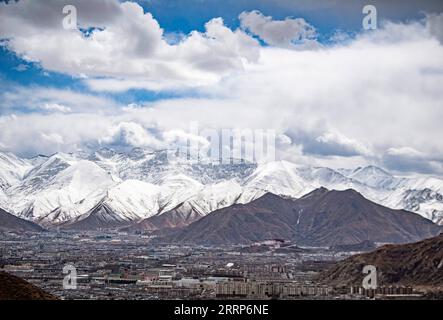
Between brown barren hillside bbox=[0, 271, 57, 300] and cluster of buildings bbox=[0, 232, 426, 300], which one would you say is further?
cluster of buildings bbox=[0, 232, 426, 300]

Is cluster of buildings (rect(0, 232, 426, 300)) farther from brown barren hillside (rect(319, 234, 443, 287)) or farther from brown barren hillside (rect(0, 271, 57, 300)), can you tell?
brown barren hillside (rect(0, 271, 57, 300))

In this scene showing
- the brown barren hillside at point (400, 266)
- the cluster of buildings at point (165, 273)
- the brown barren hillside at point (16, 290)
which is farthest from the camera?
the brown barren hillside at point (400, 266)

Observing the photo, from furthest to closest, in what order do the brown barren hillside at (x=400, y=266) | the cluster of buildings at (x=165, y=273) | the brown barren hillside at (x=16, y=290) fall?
the brown barren hillside at (x=400, y=266), the cluster of buildings at (x=165, y=273), the brown barren hillside at (x=16, y=290)

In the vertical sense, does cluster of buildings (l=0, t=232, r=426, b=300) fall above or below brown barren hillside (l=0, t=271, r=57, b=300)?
above

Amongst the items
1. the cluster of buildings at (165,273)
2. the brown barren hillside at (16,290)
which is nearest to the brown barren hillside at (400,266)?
the cluster of buildings at (165,273)

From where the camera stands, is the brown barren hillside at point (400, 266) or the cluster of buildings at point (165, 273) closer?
the cluster of buildings at point (165, 273)

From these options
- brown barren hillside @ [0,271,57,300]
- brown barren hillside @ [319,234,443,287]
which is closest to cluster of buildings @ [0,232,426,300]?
brown barren hillside @ [319,234,443,287]

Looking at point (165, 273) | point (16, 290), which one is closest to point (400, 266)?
point (165, 273)

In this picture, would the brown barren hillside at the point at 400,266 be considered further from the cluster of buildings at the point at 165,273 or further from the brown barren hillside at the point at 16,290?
the brown barren hillside at the point at 16,290

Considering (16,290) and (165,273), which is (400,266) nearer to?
(165,273)

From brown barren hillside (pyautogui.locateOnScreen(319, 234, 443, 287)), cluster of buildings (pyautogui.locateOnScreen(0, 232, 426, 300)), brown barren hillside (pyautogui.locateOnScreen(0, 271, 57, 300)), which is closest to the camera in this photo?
brown barren hillside (pyautogui.locateOnScreen(0, 271, 57, 300))
